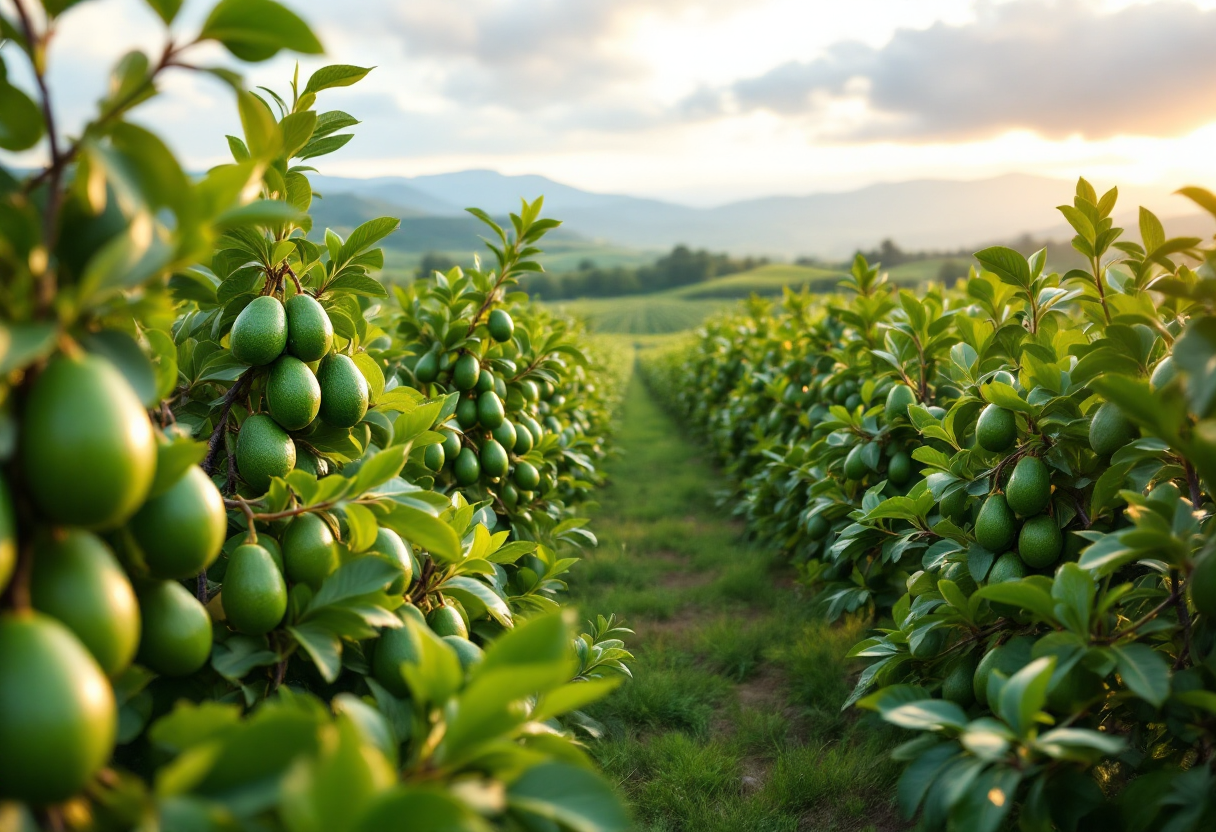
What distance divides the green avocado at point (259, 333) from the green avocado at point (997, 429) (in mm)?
1788

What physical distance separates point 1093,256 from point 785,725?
8.05 feet

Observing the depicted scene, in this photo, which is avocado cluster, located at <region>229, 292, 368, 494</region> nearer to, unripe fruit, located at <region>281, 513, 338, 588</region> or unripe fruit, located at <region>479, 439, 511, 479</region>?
unripe fruit, located at <region>281, 513, 338, 588</region>

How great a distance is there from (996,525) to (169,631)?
191 cm

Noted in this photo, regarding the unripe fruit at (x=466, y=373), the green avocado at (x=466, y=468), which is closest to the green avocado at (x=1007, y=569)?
the green avocado at (x=466, y=468)

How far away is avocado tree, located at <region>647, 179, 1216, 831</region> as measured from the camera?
1182 mm

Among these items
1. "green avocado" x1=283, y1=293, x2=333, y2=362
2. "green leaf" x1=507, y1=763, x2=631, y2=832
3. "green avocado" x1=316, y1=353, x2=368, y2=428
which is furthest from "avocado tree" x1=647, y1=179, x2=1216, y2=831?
"green avocado" x1=283, y1=293, x2=333, y2=362

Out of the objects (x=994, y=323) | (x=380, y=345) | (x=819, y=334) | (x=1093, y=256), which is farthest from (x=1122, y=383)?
(x=819, y=334)

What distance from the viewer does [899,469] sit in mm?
3217

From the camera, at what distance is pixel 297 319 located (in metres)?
1.58

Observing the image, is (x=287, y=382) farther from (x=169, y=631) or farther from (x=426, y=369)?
(x=426, y=369)

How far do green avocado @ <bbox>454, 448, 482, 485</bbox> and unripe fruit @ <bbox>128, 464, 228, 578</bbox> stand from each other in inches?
83.4

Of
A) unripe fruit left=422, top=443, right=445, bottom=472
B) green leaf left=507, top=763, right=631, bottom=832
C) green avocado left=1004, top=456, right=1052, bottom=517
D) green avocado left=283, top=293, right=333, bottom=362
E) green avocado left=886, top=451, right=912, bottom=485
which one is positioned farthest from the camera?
green avocado left=886, top=451, right=912, bottom=485

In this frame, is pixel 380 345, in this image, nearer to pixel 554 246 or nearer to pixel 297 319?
pixel 297 319

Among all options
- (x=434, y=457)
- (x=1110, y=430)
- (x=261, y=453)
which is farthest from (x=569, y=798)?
(x=434, y=457)
